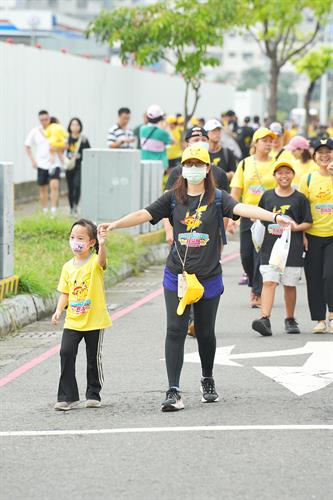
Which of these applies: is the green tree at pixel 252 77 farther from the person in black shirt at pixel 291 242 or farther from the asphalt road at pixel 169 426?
the asphalt road at pixel 169 426

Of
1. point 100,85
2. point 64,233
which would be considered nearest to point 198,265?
point 64,233

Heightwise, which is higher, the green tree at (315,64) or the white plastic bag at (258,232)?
the green tree at (315,64)

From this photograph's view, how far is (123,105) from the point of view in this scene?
34938 mm

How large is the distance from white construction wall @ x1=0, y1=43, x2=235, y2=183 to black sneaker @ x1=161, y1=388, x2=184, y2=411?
1629 centimetres

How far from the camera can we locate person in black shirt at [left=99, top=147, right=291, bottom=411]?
8961mm

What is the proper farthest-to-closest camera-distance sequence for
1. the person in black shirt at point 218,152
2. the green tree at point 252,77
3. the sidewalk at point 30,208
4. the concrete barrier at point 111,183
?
the green tree at point 252,77 < the sidewalk at point 30,208 < the concrete barrier at point 111,183 < the person in black shirt at point 218,152

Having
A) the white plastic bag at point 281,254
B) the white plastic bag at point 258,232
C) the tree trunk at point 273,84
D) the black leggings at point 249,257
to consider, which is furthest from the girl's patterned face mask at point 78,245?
the tree trunk at point 273,84

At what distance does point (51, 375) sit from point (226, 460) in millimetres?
3204

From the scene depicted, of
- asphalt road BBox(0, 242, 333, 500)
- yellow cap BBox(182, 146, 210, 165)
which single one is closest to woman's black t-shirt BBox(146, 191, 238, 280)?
yellow cap BBox(182, 146, 210, 165)

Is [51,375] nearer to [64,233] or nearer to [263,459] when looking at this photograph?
[263,459]

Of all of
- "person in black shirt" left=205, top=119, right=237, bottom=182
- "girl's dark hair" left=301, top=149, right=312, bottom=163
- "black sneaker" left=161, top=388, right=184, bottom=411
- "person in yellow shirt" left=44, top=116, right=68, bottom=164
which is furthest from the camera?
"person in yellow shirt" left=44, top=116, right=68, bottom=164

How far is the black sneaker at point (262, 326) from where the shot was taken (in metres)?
12.1

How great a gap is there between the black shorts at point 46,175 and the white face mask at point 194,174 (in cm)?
1434

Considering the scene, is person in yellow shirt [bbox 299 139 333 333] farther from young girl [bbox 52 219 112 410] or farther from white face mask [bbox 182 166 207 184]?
young girl [bbox 52 219 112 410]
